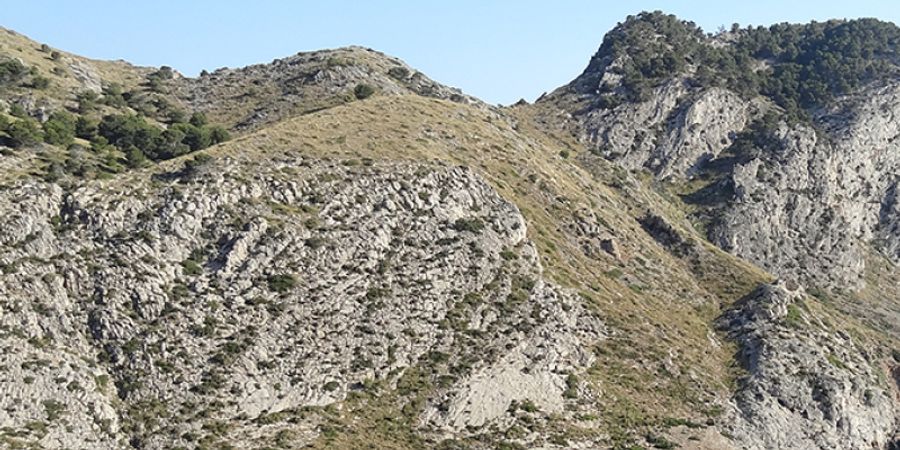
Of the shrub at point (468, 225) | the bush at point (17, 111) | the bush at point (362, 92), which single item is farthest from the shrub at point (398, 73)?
the shrub at point (468, 225)

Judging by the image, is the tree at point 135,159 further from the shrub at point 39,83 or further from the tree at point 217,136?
the shrub at point 39,83

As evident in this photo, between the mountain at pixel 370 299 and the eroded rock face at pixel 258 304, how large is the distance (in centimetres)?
21

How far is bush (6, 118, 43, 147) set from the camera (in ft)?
309

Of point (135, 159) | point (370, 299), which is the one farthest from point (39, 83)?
point (370, 299)

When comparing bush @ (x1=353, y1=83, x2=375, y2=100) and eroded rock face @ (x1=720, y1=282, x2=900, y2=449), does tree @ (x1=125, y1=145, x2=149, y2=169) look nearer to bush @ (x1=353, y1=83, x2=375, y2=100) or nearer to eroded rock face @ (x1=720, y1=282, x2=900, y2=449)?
bush @ (x1=353, y1=83, x2=375, y2=100)

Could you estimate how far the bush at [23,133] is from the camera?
94.2 metres

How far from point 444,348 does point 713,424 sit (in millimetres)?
26415

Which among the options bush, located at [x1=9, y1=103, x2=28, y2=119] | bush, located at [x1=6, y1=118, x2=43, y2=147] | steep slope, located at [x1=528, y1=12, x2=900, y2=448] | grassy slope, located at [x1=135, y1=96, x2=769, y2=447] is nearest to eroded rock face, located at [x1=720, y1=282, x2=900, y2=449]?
steep slope, located at [x1=528, y1=12, x2=900, y2=448]

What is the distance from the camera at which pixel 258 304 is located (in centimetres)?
8362

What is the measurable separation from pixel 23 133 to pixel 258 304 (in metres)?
33.8

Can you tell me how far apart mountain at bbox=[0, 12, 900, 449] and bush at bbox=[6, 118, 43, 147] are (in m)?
0.44

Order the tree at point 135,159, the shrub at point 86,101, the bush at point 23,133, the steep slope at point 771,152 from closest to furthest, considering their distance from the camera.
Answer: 1. the bush at point 23,133
2. the tree at point 135,159
3. the shrub at point 86,101
4. the steep slope at point 771,152

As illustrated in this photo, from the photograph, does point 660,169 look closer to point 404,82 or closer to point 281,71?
point 404,82

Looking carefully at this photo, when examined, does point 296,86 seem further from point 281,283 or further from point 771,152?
point 771,152
